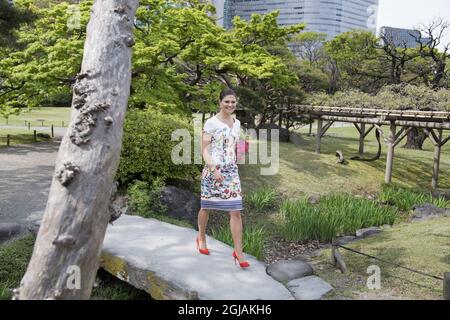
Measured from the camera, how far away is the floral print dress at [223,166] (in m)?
3.96

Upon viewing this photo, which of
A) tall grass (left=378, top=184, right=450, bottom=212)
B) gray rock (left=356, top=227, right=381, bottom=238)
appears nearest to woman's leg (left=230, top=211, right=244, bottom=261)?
gray rock (left=356, top=227, right=381, bottom=238)

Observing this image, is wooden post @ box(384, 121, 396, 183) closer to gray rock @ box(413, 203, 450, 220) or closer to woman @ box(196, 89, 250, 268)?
gray rock @ box(413, 203, 450, 220)

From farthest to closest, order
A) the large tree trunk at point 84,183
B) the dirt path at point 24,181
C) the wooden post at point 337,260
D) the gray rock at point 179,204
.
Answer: the gray rock at point 179,204
the dirt path at point 24,181
the wooden post at point 337,260
the large tree trunk at point 84,183

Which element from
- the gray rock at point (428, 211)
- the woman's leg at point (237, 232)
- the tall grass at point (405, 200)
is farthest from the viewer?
the tall grass at point (405, 200)

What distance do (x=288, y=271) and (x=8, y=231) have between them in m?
3.67

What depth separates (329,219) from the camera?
7203mm

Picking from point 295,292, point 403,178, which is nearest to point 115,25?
point 295,292

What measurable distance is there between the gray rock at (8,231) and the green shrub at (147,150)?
2.20 metres

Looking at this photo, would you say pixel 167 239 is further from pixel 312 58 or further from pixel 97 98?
pixel 312 58

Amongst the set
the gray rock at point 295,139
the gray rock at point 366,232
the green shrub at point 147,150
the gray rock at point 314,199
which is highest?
the green shrub at point 147,150

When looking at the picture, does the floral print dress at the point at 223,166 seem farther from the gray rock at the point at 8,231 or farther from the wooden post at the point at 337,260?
the gray rock at the point at 8,231

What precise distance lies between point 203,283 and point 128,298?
100 cm

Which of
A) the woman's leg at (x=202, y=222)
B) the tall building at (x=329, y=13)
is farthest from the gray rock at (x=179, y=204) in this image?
the tall building at (x=329, y=13)
